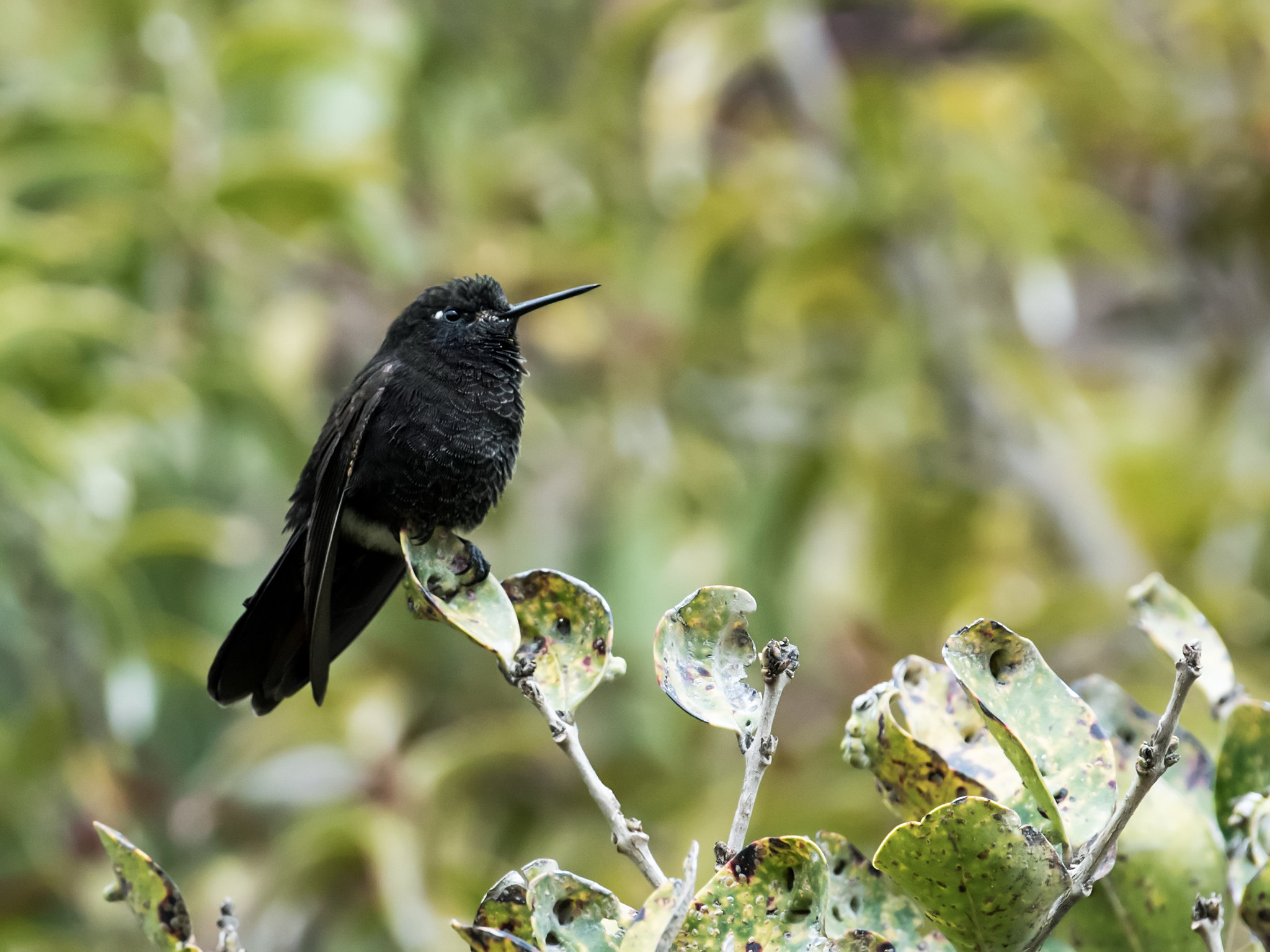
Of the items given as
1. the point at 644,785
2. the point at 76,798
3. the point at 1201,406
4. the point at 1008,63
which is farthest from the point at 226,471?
the point at 1201,406

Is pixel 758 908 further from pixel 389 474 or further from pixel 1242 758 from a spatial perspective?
pixel 389 474

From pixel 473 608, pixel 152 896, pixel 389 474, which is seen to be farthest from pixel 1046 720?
pixel 389 474

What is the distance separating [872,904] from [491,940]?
1.21 feet

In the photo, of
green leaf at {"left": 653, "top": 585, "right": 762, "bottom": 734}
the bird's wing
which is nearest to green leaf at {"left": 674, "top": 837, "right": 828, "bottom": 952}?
green leaf at {"left": 653, "top": 585, "right": 762, "bottom": 734}

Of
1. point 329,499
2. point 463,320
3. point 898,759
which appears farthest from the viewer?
point 463,320

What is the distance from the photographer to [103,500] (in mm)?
2420

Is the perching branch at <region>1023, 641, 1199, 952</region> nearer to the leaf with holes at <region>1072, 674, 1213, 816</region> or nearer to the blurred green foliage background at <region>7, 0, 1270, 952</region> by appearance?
the leaf with holes at <region>1072, 674, 1213, 816</region>

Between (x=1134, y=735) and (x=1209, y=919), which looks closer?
(x=1209, y=919)

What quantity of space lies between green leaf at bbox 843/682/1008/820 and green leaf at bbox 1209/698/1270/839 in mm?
193

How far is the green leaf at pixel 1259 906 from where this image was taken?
86 centimetres

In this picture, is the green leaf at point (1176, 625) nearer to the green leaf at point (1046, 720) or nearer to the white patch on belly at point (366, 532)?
the green leaf at point (1046, 720)

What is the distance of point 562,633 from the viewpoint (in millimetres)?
1038

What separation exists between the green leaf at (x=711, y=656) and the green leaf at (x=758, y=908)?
0.11m

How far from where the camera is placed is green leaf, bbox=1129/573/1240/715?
106 centimetres
